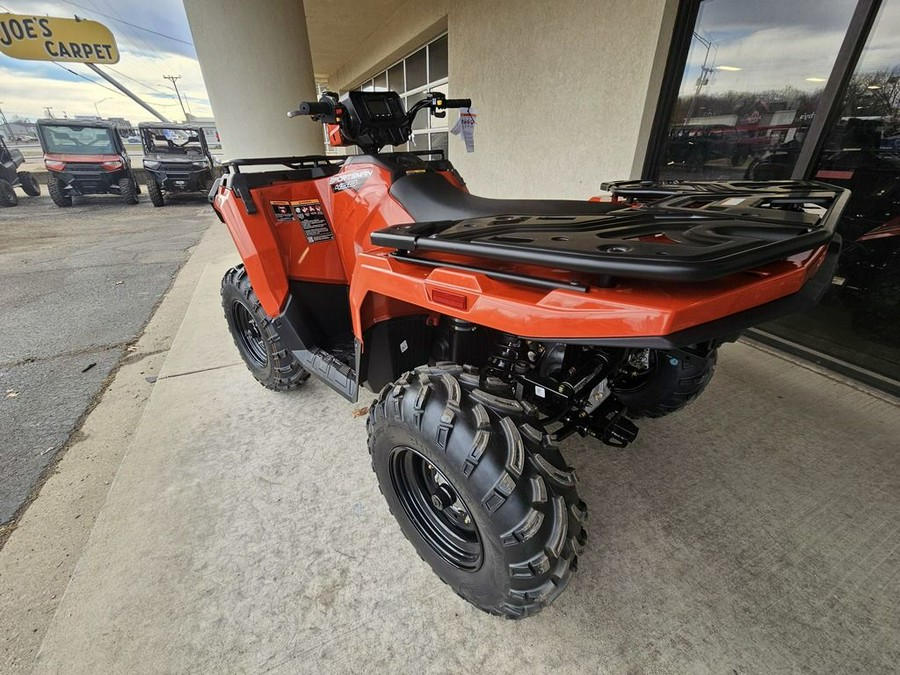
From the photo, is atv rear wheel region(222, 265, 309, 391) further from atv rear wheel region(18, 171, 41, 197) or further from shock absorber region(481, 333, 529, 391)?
atv rear wheel region(18, 171, 41, 197)

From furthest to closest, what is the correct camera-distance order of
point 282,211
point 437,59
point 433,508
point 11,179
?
point 11,179, point 437,59, point 282,211, point 433,508

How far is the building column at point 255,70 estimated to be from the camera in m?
4.62

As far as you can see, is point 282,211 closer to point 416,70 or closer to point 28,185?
point 416,70

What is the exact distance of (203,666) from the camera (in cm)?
123

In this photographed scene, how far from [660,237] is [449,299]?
53 cm

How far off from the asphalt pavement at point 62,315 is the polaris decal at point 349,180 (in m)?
2.00

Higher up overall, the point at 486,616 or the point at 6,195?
the point at 486,616

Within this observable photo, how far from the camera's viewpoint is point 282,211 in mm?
2143

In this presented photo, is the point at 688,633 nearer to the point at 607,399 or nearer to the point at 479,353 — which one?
the point at 607,399

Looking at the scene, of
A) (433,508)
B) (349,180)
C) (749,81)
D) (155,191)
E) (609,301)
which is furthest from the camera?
(155,191)

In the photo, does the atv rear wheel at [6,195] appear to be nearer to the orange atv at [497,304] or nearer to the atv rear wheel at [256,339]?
the atv rear wheel at [256,339]

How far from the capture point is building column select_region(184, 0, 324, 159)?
15.2ft

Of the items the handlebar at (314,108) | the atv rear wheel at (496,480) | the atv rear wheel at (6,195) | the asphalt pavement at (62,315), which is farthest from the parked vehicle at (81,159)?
the atv rear wheel at (496,480)

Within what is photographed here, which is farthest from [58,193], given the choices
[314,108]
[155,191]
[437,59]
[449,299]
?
[449,299]
